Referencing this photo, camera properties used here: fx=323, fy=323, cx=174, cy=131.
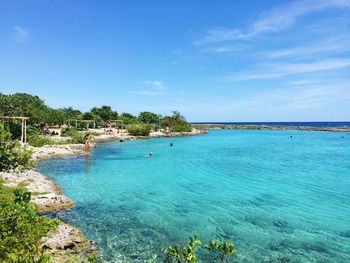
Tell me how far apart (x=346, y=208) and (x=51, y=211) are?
19.9 metres

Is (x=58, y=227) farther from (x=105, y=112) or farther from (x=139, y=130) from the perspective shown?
(x=105, y=112)

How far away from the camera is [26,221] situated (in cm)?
933

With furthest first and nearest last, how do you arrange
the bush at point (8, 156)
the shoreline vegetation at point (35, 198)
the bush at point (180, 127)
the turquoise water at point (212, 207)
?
the bush at point (180, 127), the turquoise water at point (212, 207), the bush at point (8, 156), the shoreline vegetation at point (35, 198)

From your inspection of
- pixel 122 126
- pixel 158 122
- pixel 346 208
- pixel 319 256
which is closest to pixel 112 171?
pixel 346 208

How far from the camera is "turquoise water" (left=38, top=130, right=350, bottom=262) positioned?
1565cm

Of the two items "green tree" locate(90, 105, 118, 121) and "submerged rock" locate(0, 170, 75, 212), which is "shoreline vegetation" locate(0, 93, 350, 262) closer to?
"submerged rock" locate(0, 170, 75, 212)

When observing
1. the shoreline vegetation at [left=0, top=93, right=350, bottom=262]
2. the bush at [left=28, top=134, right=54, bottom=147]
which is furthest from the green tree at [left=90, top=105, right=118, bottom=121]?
the bush at [left=28, top=134, right=54, bottom=147]

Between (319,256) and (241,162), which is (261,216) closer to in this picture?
(319,256)

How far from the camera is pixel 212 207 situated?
22.7 m

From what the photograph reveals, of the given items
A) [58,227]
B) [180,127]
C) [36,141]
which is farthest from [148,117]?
[58,227]

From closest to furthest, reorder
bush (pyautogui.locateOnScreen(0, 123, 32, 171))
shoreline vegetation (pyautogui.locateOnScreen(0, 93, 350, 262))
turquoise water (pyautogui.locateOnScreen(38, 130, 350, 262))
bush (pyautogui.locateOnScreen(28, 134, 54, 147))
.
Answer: shoreline vegetation (pyautogui.locateOnScreen(0, 93, 350, 262))
bush (pyautogui.locateOnScreen(0, 123, 32, 171))
turquoise water (pyautogui.locateOnScreen(38, 130, 350, 262))
bush (pyautogui.locateOnScreen(28, 134, 54, 147))

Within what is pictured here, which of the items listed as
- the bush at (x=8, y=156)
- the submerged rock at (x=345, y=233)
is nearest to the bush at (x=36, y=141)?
the bush at (x=8, y=156)

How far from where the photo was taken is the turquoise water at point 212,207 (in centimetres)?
1565

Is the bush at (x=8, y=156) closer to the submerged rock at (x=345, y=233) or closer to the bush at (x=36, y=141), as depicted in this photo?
the submerged rock at (x=345, y=233)
